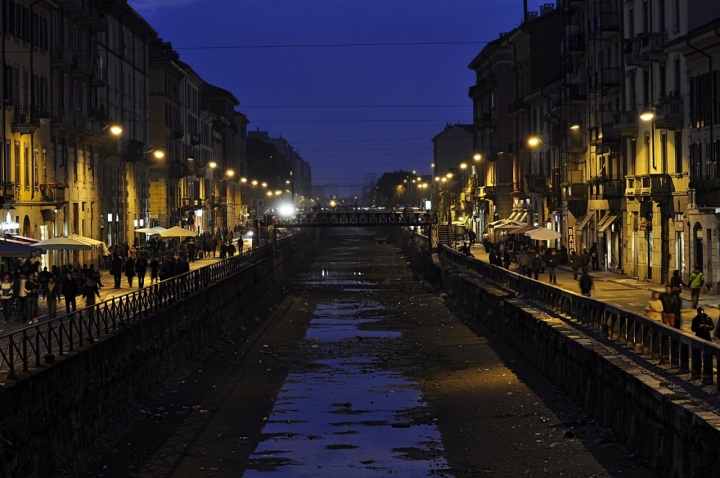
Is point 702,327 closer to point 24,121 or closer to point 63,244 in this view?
point 63,244

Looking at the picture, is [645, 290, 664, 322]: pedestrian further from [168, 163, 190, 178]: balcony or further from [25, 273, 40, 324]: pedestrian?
[168, 163, 190, 178]: balcony

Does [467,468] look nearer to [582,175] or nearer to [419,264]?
[582,175]

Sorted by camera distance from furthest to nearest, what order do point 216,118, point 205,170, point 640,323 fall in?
1. point 216,118
2. point 205,170
3. point 640,323

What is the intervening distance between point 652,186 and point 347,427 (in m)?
27.5

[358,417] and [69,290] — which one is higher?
[69,290]

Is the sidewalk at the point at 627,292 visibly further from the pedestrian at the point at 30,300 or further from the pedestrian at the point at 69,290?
the pedestrian at the point at 30,300

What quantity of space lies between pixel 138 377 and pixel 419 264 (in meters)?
80.0

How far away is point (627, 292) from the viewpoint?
51125 mm

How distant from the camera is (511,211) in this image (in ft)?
365

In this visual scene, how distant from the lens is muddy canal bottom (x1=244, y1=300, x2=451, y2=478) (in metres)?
26.2

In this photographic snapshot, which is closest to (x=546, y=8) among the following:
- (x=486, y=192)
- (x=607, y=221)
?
(x=486, y=192)

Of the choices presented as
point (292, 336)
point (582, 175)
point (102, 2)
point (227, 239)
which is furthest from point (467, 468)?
point (227, 239)

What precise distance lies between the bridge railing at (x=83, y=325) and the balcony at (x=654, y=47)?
20.2 m

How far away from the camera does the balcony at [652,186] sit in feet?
177
